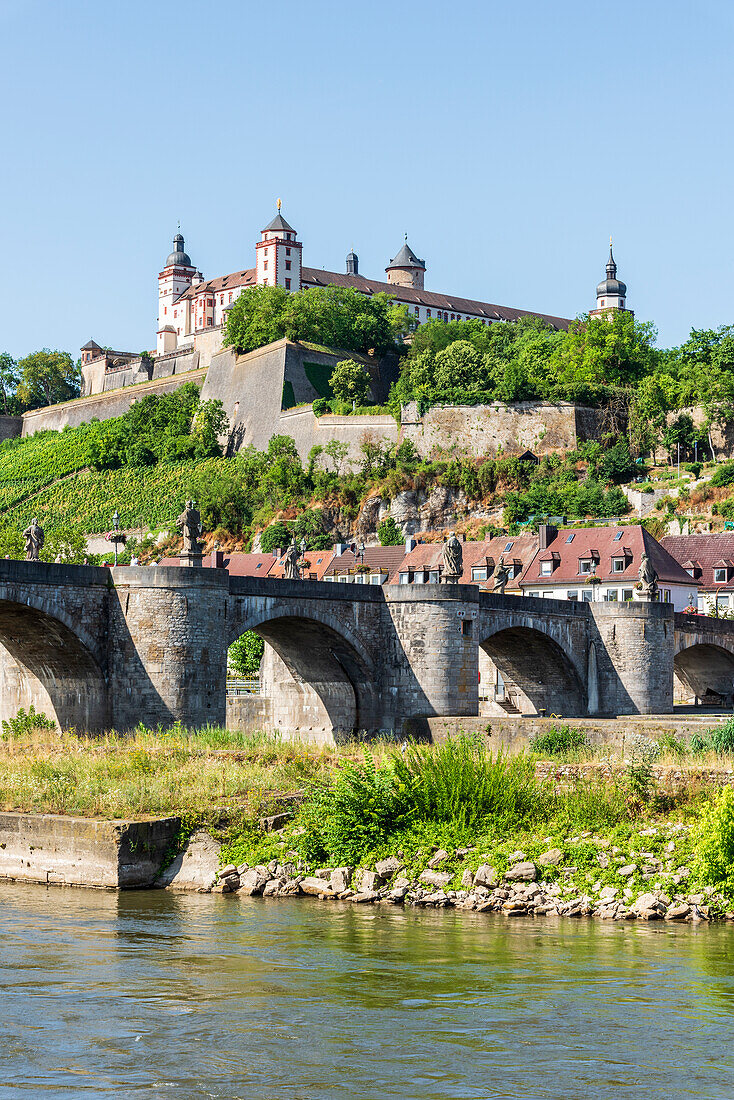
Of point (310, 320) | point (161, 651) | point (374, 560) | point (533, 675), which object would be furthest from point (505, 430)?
point (161, 651)

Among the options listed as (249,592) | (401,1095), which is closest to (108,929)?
(401,1095)

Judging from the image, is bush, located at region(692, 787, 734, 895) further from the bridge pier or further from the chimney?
the chimney

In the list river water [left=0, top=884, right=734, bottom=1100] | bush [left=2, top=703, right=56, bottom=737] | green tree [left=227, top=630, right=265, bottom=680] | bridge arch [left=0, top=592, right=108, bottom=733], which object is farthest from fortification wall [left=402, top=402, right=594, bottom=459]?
river water [left=0, top=884, right=734, bottom=1100]

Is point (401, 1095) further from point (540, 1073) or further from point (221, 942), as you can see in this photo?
point (221, 942)

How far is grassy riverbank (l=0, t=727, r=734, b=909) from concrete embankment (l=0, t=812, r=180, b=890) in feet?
2.46

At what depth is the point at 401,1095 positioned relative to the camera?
12.5 meters

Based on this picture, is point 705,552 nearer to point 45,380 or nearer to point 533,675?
point 533,675

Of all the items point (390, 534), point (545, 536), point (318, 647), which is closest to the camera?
point (318, 647)

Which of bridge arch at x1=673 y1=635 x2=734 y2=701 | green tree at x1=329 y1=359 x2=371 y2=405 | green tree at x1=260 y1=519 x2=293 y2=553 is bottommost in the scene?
bridge arch at x1=673 y1=635 x2=734 y2=701

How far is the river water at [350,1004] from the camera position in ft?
42.3

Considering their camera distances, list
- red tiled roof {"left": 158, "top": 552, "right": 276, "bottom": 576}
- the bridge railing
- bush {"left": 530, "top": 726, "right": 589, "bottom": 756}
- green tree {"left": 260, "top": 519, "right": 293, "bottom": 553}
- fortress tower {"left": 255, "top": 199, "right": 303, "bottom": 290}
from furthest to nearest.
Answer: fortress tower {"left": 255, "top": 199, "right": 303, "bottom": 290} < green tree {"left": 260, "top": 519, "right": 293, "bottom": 553} < red tiled roof {"left": 158, "top": 552, "right": 276, "bottom": 576} < the bridge railing < bush {"left": 530, "top": 726, "right": 589, "bottom": 756}

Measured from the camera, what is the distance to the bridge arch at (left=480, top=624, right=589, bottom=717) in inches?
1844

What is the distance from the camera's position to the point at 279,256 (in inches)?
4569

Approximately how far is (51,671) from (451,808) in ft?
50.1
